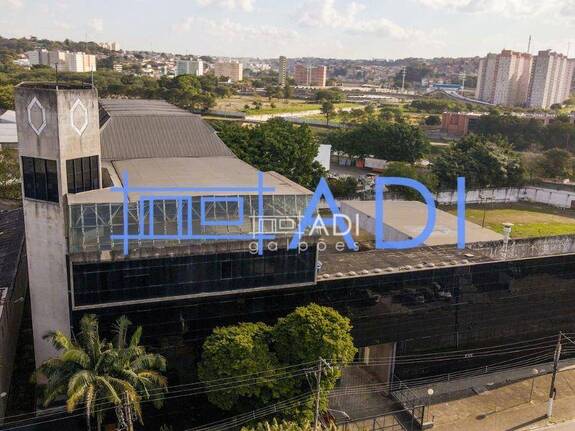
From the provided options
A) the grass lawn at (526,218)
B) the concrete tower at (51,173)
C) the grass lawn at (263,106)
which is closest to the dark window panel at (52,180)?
the concrete tower at (51,173)

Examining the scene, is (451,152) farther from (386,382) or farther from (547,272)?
(386,382)

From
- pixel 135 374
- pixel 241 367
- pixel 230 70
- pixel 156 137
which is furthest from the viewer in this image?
pixel 230 70

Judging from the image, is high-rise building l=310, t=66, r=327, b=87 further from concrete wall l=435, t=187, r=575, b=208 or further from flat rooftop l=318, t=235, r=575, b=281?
flat rooftop l=318, t=235, r=575, b=281

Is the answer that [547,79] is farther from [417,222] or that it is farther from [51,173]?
[51,173]

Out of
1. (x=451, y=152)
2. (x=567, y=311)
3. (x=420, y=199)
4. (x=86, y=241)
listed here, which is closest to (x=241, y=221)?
(x=86, y=241)

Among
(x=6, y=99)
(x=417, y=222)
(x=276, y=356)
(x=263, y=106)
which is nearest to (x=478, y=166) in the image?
(x=417, y=222)

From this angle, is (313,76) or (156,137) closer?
(156,137)

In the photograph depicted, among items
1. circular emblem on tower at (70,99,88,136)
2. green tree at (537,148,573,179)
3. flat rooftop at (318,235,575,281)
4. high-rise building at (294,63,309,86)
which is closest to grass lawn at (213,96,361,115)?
green tree at (537,148,573,179)

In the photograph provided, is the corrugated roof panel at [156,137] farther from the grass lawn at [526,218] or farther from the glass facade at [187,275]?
the grass lawn at [526,218]
